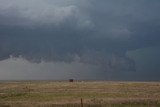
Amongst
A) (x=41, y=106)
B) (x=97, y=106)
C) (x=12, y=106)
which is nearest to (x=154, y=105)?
(x=97, y=106)

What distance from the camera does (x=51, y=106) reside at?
1663 inches

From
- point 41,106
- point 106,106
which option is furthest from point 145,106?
point 41,106

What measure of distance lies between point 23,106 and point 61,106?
5.04m

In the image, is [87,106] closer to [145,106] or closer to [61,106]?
[61,106]

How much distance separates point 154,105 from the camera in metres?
41.6

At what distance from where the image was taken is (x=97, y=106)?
40656 millimetres

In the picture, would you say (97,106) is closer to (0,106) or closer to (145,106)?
(145,106)

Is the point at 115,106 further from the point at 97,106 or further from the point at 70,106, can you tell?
the point at 70,106

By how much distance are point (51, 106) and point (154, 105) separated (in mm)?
12839

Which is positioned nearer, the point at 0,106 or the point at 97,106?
the point at 97,106

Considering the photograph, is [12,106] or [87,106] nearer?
[87,106]

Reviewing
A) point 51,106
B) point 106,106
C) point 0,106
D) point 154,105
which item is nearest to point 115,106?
point 106,106

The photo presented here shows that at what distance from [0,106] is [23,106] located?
10.2ft

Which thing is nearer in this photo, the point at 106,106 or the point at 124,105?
the point at 106,106
